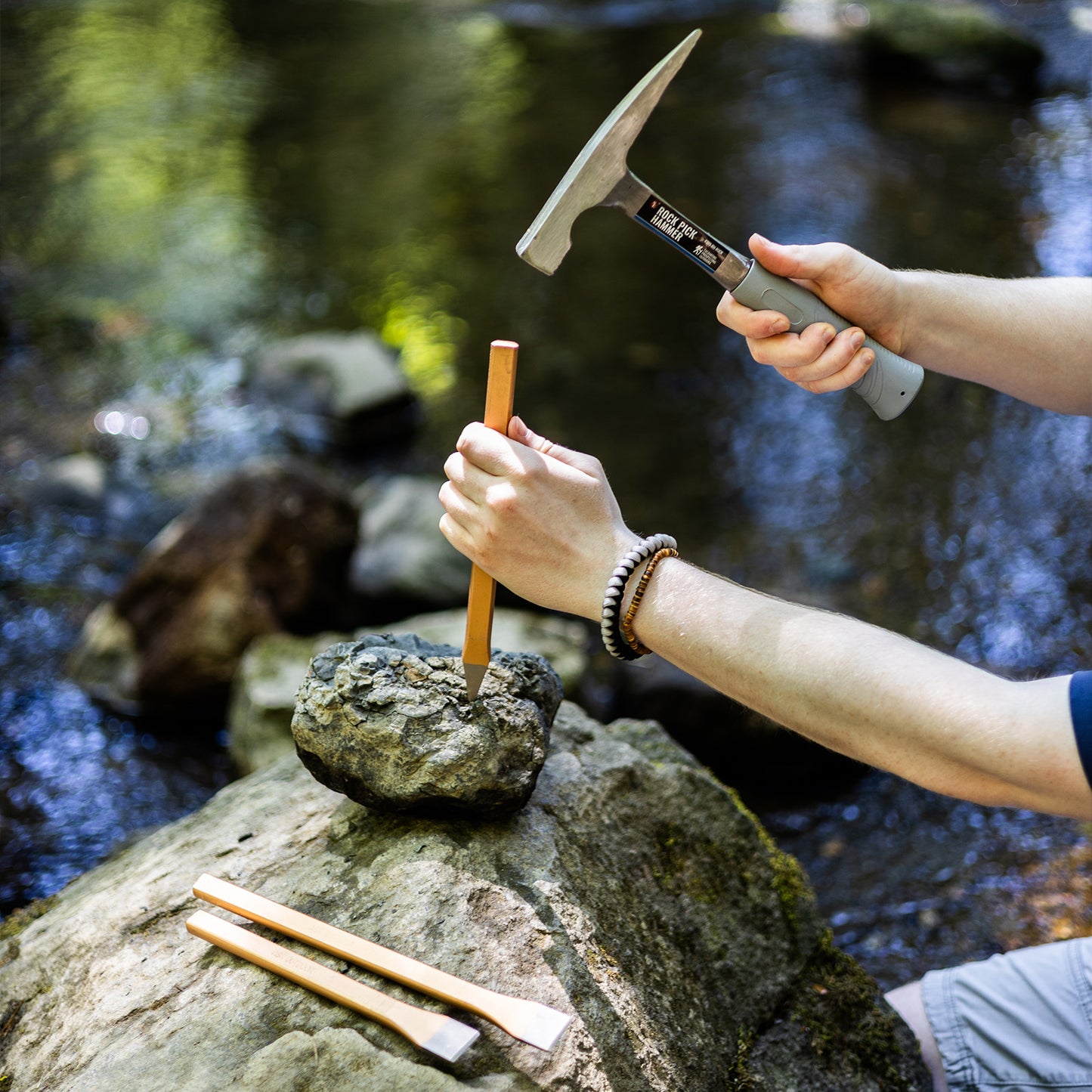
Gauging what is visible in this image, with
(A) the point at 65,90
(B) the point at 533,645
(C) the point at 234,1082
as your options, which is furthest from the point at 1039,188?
(A) the point at 65,90

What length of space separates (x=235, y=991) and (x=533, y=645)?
2236mm

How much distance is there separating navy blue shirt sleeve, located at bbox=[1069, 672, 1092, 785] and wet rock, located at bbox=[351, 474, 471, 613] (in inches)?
124

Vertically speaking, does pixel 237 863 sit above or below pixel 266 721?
above

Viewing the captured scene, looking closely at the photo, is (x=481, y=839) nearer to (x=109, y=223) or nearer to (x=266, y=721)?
(x=266, y=721)

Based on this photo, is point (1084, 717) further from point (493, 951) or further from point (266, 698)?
point (266, 698)

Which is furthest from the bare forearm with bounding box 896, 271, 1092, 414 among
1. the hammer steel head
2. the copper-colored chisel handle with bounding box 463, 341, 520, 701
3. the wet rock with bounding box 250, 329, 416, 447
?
the wet rock with bounding box 250, 329, 416, 447

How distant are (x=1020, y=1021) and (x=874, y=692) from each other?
3.37ft

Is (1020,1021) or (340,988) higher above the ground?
(340,988)

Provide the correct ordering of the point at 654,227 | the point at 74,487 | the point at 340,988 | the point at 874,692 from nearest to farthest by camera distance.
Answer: the point at 874,692 → the point at 340,988 → the point at 654,227 → the point at 74,487

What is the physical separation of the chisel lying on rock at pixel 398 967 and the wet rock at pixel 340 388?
427 cm

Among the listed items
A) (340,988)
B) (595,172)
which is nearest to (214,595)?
(340,988)

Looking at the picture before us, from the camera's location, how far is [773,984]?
2.17 m

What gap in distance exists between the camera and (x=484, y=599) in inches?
76.2

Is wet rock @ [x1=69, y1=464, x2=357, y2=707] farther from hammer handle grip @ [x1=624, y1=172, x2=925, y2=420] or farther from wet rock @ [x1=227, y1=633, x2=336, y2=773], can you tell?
hammer handle grip @ [x1=624, y1=172, x2=925, y2=420]
